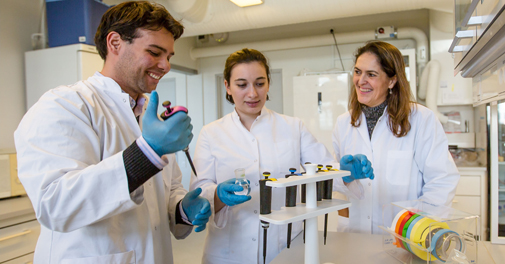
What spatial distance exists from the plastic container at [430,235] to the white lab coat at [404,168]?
411 mm

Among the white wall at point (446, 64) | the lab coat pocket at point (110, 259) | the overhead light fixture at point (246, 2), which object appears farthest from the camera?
the white wall at point (446, 64)

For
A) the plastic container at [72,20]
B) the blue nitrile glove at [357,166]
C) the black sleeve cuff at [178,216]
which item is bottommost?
the black sleeve cuff at [178,216]

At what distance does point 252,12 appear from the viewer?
124 inches

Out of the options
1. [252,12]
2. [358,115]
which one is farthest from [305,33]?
[358,115]

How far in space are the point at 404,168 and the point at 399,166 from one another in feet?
0.08

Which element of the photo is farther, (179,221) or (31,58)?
(31,58)

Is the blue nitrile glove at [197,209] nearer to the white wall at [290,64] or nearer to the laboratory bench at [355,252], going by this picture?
the laboratory bench at [355,252]

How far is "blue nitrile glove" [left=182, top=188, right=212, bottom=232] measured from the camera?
3.79 feet

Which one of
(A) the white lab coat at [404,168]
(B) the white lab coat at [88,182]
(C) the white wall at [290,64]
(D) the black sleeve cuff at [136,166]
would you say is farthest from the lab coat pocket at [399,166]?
(C) the white wall at [290,64]

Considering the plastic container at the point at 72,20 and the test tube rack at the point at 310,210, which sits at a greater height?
the plastic container at the point at 72,20

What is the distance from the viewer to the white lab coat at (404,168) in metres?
1.49

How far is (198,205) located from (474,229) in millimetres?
856

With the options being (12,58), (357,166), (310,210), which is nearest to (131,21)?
(310,210)

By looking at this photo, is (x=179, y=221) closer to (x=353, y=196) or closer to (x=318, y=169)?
(x=318, y=169)
